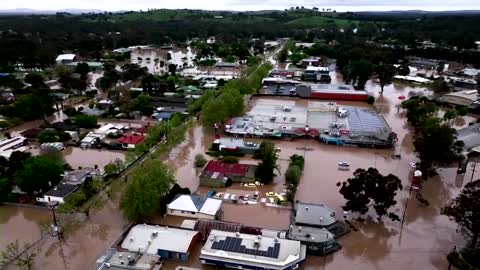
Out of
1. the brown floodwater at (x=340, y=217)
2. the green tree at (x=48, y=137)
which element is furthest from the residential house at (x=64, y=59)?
the brown floodwater at (x=340, y=217)

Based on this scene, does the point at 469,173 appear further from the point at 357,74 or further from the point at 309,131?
the point at 357,74

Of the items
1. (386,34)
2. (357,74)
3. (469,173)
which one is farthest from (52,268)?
(386,34)

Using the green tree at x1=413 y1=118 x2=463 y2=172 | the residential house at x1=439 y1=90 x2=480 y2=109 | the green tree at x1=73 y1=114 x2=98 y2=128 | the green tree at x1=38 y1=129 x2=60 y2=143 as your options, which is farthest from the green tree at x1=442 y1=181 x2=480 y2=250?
the green tree at x1=73 y1=114 x2=98 y2=128

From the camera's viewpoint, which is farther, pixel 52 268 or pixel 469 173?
pixel 469 173

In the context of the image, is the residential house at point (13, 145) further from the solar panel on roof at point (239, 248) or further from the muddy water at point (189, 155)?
the solar panel on roof at point (239, 248)

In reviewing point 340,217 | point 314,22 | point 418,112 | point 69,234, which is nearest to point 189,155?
point 69,234

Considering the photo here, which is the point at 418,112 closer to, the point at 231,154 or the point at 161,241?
the point at 231,154

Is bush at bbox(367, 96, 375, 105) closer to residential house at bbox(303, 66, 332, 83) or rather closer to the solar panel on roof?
residential house at bbox(303, 66, 332, 83)
